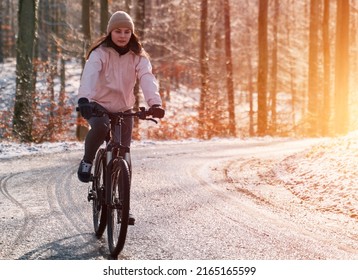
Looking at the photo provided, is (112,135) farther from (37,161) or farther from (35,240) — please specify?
(37,161)

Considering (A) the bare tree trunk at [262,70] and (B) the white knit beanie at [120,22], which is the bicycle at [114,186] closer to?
(B) the white knit beanie at [120,22]

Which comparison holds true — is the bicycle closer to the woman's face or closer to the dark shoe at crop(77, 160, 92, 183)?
the dark shoe at crop(77, 160, 92, 183)

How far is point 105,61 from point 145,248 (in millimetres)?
1922

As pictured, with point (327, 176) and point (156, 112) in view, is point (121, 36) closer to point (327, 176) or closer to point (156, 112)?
point (156, 112)

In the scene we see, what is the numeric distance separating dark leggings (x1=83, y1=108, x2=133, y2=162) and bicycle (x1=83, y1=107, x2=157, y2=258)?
0.08 m

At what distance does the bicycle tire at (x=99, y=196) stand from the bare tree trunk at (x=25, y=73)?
10.6m

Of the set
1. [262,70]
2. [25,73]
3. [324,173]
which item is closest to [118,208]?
[324,173]

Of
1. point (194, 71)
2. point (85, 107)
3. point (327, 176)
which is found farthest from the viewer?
point (194, 71)

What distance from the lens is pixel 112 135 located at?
565cm

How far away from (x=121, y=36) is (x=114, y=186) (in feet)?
4.96

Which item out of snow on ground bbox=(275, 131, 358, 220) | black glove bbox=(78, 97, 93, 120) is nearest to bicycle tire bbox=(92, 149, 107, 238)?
black glove bbox=(78, 97, 93, 120)

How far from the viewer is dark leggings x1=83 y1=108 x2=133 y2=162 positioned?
567 cm

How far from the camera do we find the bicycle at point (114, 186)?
506 cm

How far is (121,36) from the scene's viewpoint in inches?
221
